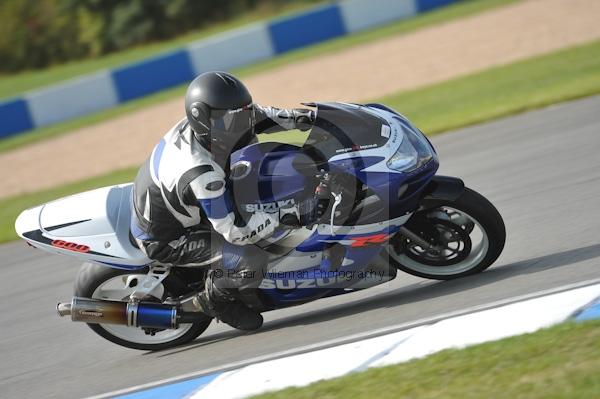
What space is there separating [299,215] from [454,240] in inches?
38.1

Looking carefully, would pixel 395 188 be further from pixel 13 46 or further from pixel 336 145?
pixel 13 46

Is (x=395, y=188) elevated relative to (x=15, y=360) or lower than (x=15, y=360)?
elevated

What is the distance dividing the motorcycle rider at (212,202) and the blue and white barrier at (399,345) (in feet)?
1.97

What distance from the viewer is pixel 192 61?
836 inches

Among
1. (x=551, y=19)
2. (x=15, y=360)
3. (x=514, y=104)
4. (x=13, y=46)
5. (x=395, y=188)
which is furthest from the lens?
(x=13, y=46)

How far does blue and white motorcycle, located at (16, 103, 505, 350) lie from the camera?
5.24 metres

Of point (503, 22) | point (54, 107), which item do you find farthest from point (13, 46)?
point (503, 22)

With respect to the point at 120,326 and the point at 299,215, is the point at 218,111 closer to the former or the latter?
the point at 299,215

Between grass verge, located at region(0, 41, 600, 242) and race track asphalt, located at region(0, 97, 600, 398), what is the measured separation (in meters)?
2.73

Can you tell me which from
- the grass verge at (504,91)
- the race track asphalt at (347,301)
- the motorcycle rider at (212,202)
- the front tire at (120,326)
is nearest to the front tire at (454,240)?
the race track asphalt at (347,301)

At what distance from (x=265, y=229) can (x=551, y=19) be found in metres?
13.2

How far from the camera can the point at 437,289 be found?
5586 millimetres

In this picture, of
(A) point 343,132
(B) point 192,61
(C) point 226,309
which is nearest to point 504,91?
(A) point 343,132

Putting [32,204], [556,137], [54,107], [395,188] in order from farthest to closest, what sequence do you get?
[54,107], [32,204], [556,137], [395,188]
